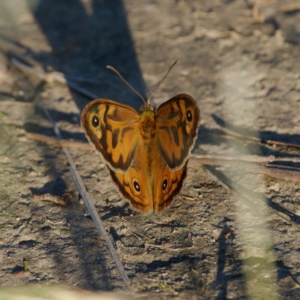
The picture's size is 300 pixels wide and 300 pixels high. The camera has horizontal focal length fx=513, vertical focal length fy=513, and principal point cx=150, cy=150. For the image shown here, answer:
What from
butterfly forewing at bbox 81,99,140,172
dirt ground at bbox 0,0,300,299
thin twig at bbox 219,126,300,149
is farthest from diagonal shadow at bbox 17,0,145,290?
thin twig at bbox 219,126,300,149

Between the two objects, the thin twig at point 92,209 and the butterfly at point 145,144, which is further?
the butterfly at point 145,144

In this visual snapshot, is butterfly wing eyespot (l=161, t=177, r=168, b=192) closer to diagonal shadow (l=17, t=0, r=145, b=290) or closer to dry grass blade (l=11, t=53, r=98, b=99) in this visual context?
diagonal shadow (l=17, t=0, r=145, b=290)

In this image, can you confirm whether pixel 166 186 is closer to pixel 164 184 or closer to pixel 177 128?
pixel 164 184

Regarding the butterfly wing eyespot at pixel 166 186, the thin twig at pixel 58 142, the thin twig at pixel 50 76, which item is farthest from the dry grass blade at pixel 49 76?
the butterfly wing eyespot at pixel 166 186

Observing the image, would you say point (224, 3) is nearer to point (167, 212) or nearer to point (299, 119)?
point (299, 119)

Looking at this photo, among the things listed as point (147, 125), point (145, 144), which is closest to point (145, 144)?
point (145, 144)

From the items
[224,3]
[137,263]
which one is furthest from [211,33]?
[137,263]

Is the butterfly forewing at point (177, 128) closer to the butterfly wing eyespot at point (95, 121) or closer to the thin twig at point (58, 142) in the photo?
the butterfly wing eyespot at point (95, 121)
